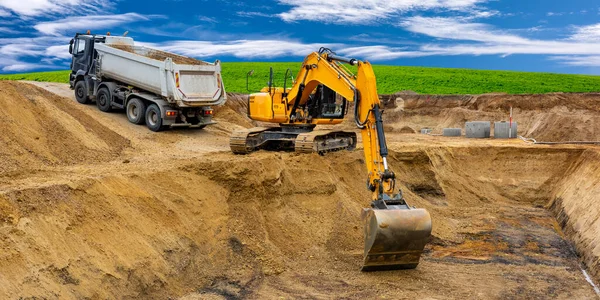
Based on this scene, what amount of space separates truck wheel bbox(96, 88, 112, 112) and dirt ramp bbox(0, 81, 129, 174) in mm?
1682

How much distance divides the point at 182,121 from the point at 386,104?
20931 mm

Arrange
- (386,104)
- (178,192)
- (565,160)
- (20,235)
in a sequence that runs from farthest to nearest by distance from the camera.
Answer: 1. (386,104)
2. (565,160)
3. (178,192)
4. (20,235)

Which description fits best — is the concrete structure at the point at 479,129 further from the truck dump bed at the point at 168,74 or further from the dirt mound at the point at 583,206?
the truck dump bed at the point at 168,74

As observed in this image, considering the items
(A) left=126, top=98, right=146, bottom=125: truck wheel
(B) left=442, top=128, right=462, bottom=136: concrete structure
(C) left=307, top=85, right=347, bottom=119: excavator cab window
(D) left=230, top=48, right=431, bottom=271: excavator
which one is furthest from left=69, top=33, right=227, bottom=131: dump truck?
(B) left=442, top=128, right=462, bottom=136: concrete structure

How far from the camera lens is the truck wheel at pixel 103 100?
2181 cm

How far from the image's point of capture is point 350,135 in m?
19.0

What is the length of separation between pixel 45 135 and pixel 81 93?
24.2 feet

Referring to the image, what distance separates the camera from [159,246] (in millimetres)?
11008

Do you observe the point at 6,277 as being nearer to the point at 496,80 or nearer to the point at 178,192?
the point at 178,192

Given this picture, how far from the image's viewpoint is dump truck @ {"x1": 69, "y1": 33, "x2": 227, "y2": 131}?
20.2m

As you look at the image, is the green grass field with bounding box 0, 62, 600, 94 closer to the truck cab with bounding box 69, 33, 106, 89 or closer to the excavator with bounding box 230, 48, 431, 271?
the truck cab with bounding box 69, 33, 106, 89

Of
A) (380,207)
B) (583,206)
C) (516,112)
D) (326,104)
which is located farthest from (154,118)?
(516,112)

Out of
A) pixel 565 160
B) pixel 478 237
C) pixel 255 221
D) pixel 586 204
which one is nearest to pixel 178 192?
pixel 255 221

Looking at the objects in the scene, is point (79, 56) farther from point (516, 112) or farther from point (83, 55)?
point (516, 112)
